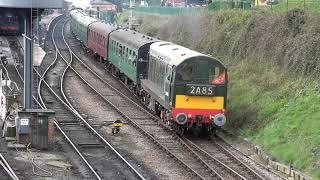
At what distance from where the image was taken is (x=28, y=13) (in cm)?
2044

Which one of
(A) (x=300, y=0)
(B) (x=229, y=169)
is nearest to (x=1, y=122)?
(B) (x=229, y=169)

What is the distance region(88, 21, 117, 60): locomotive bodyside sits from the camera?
3953 cm

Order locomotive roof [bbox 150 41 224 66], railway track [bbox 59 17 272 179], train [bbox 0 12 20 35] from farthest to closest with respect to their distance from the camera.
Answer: train [bbox 0 12 20 35] → locomotive roof [bbox 150 41 224 66] → railway track [bbox 59 17 272 179]

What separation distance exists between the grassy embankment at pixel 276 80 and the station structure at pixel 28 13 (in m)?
7.47

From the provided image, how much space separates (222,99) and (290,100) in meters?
2.40

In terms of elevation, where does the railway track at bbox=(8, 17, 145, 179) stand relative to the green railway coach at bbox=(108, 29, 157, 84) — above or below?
below

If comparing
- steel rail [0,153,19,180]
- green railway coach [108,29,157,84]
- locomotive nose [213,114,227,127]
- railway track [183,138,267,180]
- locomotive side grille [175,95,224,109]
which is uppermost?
green railway coach [108,29,157,84]

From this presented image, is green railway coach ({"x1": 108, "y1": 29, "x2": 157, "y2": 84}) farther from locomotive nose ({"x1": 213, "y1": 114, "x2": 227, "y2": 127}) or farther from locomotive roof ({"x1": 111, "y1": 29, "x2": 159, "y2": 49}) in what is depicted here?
locomotive nose ({"x1": 213, "y1": 114, "x2": 227, "y2": 127})

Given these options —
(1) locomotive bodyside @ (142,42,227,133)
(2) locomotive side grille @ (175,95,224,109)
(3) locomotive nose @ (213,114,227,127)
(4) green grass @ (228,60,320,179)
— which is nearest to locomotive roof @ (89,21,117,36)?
(4) green grass @ (228,60,320,179)

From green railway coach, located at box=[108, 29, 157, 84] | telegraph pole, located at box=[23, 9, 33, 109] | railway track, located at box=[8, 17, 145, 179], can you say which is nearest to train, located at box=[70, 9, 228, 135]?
green railway coach, located at box=[108, 29, 157, 84]

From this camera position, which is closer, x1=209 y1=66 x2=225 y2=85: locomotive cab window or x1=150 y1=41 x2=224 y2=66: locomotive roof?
x1=209 y1=66 x2=225 y2=85: locomotive cab window

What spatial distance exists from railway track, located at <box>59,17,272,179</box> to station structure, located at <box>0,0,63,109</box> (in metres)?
4.45

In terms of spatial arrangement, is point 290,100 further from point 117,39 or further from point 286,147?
point 117,39

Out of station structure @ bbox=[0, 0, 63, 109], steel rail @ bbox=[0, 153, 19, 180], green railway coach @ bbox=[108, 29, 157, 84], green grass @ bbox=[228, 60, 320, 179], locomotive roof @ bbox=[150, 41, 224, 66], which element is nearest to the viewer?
steel rail @ bbox=[0, 153, 19, 180]
